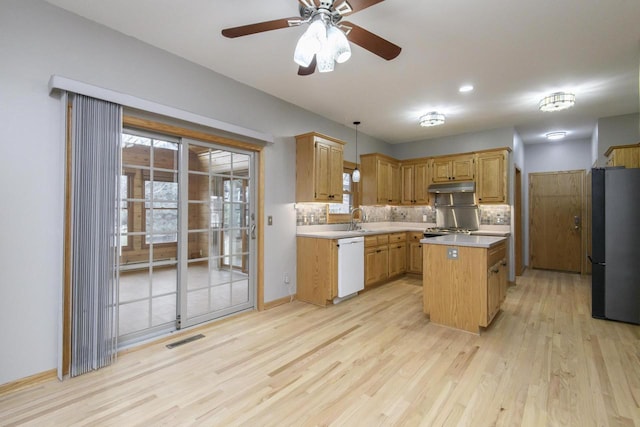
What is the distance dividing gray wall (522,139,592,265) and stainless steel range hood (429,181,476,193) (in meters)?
2.10

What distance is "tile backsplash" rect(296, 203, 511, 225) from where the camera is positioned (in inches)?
177

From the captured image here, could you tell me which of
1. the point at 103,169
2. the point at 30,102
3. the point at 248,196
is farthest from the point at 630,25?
the point at 30,102

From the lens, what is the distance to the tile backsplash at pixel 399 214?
448cm

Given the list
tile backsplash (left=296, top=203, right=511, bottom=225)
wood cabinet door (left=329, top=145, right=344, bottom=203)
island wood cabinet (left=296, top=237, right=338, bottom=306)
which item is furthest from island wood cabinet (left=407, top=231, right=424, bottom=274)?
island wood cabinet (left=296, top=237, right=338, bottom=306)

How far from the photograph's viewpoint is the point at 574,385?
7.16ft

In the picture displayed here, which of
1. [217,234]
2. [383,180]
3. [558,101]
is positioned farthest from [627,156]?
[217,234]

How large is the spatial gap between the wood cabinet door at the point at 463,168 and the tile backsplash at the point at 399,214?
2.15ft

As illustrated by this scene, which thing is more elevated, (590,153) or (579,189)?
(590,153)

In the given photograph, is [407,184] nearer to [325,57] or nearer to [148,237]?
[325,57]

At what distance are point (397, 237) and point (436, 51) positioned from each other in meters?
3.36

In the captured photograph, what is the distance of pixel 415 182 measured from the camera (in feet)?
20.1

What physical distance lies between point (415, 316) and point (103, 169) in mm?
3498

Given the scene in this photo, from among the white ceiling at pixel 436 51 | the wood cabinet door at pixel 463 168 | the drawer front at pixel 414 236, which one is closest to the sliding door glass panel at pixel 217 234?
the white ceiling at pixel 436 51

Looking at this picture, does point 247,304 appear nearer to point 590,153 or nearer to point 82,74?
point 82,74
